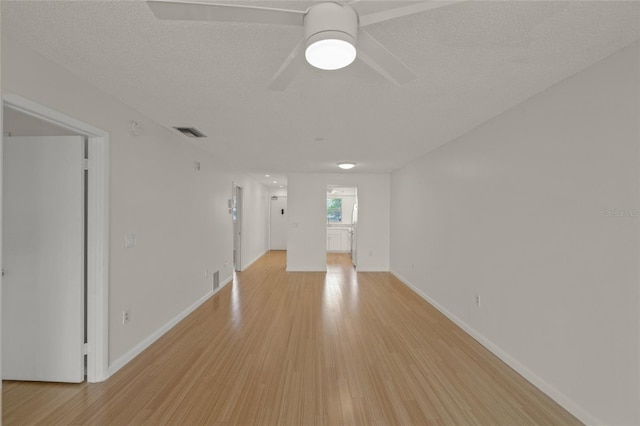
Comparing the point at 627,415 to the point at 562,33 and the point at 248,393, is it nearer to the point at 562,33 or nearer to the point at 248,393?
the point at 562,33

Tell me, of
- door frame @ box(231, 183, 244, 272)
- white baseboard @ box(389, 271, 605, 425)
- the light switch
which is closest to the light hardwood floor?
white baseboard @ box(389, 271, 605, 425)

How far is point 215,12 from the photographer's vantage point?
3.55ft

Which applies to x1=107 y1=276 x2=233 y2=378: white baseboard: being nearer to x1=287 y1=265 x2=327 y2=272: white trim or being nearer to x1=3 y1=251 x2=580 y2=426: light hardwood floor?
x1=3 y1=251 x2=580 y2=426: light hardwood floor

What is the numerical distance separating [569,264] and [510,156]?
1.10 meters

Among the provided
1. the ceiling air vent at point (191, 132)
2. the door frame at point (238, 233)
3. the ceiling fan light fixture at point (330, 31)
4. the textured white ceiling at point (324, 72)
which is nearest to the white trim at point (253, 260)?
the door frame at point (238, 233)

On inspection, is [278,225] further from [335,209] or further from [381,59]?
[381,59]

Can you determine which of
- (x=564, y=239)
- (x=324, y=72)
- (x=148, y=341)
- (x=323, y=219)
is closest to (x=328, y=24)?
(x=324, y=72)

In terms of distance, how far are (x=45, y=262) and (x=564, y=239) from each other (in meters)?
4.02

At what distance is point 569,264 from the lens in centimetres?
212

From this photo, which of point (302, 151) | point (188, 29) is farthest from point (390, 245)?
point (188, 29)

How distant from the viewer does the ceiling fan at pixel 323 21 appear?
107 cm

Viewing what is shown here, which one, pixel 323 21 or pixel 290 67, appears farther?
pixel 290 67

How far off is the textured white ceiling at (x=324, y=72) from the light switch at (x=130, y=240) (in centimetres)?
121

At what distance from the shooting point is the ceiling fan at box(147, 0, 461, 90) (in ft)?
3.51
